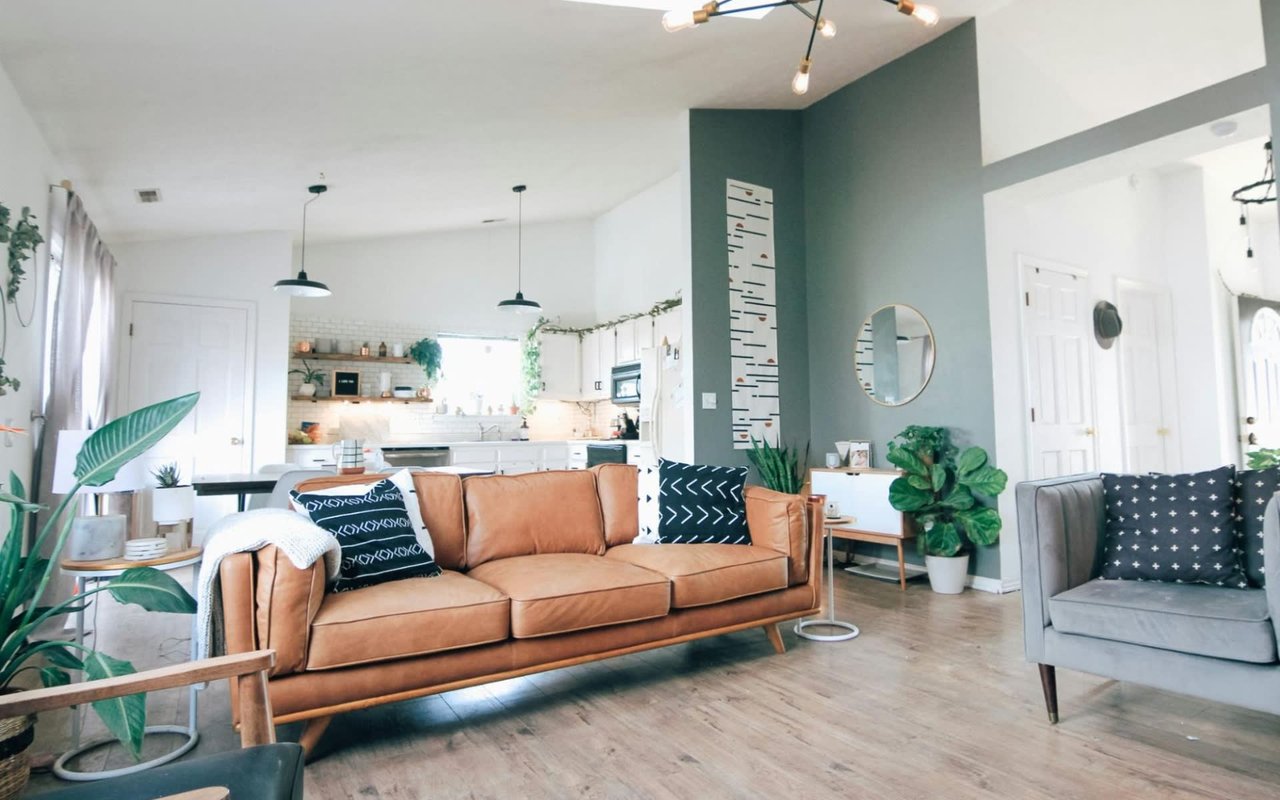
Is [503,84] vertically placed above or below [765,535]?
above

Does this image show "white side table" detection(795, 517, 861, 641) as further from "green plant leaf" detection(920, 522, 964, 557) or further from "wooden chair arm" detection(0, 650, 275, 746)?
"wooden chair arm" detection(0, 650, 275, 746)

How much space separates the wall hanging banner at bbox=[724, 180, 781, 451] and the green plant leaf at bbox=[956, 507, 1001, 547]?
1643 millimetres

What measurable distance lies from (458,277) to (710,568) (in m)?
5.96

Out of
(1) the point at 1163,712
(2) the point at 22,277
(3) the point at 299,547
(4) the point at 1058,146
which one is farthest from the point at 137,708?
(4) the point at 1058,146

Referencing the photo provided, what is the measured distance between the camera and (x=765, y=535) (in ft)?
10.8

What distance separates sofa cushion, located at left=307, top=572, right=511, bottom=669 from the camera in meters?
2.16

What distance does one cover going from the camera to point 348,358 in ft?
23.7

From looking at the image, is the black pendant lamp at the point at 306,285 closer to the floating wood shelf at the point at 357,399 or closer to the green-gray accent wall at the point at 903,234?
the floating wood shelf at the point at 357,399

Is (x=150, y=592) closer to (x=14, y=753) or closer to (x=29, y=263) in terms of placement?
(x=14, y=753)

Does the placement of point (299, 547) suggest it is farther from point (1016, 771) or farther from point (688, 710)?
point (1016, 771)

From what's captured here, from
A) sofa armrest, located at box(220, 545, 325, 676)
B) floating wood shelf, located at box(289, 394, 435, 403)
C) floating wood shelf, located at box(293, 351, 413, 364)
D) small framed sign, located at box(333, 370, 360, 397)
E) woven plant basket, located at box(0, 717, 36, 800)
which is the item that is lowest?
woven plant basket, located at box(0, 717, 36, 800)

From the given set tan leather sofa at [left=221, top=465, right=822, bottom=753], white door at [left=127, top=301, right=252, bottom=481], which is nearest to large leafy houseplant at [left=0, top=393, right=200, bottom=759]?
tan leather sofa at [left=221, top=465, right=822, bottom=753]

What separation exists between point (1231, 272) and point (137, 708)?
866 centimetres

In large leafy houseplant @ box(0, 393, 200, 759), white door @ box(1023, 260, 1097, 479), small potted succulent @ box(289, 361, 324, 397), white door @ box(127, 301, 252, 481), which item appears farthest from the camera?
small potted succulent @ box(289, 361, 324, 397)
